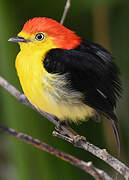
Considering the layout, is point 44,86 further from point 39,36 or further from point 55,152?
point 55,152

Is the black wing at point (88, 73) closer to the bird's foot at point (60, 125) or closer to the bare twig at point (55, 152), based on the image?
the bird's foot at point (60, 125)

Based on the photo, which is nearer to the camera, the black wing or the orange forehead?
the black wing

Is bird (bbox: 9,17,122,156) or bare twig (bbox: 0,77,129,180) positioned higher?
bird (bbox: 9,17,122,156)

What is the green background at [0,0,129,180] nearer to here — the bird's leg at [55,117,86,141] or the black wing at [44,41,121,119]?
the black wing at [44,41,121,119]

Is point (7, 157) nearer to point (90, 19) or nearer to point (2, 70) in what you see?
point (2, 70)

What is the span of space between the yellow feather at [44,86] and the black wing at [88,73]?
5 centimetres

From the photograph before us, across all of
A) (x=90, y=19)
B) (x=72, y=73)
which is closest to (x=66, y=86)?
(x=72, y=73)

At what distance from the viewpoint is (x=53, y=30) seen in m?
2.64

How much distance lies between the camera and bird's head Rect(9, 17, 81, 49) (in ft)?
8.61

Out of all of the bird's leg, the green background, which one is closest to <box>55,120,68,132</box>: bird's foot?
the bird's leg

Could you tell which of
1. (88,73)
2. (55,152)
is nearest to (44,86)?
(88,73)

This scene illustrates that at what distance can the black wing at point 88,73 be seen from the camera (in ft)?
8.22

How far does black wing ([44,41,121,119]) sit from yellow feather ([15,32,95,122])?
0.05m

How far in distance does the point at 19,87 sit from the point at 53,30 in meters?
0.85
